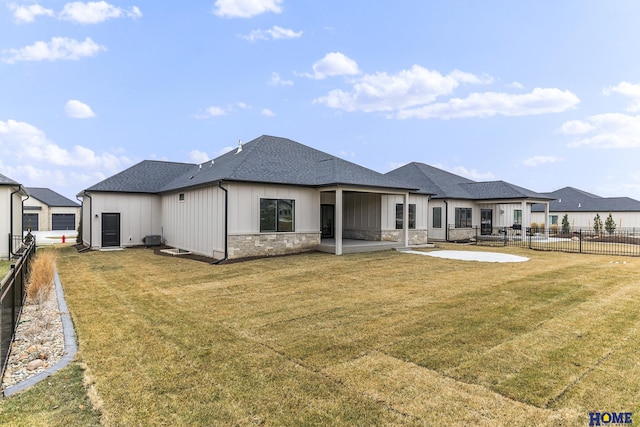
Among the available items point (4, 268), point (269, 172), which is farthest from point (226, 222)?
point (4, 268)

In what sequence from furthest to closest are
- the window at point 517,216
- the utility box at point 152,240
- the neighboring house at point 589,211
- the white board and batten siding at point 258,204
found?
the neighboring house at point 589,211 → the window at point 517,216 → the utility box at point 152,240 → the white board and batten siding at point 258,204

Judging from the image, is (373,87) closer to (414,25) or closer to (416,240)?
(414,25)

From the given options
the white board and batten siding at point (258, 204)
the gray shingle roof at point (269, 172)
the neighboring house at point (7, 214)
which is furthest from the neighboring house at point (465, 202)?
the neighboring house at point (7, 214)

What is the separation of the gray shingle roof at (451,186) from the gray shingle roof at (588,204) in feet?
42.4

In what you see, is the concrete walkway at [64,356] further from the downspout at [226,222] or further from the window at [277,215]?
the window at [277,215]

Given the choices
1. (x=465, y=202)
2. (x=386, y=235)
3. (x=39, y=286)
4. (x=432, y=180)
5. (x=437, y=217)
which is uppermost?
(x=432, y=180)

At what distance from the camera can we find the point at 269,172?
14422 millimetres

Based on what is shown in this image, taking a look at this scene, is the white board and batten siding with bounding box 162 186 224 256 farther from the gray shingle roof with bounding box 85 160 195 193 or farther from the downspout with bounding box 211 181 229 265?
the gray shingle roof with bounding box 85 160 195 193

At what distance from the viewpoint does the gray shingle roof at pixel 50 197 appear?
36594 millimetres

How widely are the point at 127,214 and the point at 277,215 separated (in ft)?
31.5

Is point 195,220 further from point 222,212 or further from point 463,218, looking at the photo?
point 463,218

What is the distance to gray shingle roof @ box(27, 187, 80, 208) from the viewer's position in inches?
1441

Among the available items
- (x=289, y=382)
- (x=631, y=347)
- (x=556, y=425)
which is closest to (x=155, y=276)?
(x=289, y=382)

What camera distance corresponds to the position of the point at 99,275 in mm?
10367
